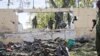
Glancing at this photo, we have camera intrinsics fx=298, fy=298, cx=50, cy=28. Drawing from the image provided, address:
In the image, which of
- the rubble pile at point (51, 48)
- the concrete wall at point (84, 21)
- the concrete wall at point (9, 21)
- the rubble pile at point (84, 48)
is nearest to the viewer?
the rubble pile at point (51, 48)

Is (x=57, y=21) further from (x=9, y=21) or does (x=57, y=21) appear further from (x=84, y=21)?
(x=9, y=21)

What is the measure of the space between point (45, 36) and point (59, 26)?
2109 mm

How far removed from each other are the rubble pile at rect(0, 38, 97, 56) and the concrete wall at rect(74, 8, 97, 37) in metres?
0.55

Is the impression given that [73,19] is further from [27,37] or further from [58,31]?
[27,37]

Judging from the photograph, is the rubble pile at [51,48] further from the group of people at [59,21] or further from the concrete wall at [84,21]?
the group of people at [59,21]

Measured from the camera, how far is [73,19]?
64.1 ft

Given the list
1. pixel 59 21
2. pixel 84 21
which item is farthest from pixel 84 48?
pixel 59 21

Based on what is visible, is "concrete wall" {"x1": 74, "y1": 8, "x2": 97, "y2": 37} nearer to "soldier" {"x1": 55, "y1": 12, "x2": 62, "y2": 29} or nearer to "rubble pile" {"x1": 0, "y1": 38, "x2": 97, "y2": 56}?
"rubble pile" {"x1": 0, "y1": 38, "x2": 97, "y2": 56}

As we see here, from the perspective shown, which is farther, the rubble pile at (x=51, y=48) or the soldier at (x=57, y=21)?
the soldier at (x=57, y=21)

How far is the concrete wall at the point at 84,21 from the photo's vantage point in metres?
19.1

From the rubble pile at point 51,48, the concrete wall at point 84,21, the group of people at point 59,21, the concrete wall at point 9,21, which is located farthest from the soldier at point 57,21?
the concrete wall at point 9,21

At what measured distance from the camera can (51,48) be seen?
13.6 m

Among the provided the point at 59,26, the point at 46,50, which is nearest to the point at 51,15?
the point at 59,26

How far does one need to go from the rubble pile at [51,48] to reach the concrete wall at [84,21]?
0.55m
